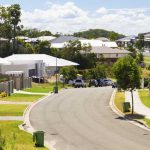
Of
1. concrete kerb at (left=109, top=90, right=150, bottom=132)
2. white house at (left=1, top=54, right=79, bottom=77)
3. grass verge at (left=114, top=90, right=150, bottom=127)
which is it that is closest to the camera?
concrete kerb at (left=109, top=90, right=150, bottom=132)

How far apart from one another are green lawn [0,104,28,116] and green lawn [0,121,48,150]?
5546mm

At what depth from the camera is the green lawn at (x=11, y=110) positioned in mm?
42812

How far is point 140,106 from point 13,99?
16.3 meters

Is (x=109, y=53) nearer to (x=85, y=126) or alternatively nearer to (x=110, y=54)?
(x=110, y=54)

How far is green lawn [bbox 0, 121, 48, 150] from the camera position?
1015 inches

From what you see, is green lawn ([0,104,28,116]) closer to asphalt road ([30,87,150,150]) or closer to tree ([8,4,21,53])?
asphalt road ([30,87,150,150])

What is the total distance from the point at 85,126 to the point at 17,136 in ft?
21.8

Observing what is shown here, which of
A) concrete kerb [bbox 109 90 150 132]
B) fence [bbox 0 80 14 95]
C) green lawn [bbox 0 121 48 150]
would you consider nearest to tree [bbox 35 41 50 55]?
fence [bbox 0 80 14 95]

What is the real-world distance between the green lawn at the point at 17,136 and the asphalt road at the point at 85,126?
1.42 meters

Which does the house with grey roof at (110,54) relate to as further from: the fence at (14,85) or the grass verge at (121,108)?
the grass verge at (121,108)

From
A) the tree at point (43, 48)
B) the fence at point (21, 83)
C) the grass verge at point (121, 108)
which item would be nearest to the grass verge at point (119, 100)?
the grass verge at point (121, 108)

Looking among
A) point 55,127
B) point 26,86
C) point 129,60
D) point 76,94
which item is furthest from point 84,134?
point 26,86

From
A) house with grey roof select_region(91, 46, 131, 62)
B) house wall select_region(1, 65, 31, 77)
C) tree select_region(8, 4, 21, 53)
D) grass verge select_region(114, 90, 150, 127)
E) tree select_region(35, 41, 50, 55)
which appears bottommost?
grass verge select_region(114, 90, 150, 127)

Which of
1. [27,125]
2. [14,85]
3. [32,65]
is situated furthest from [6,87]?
[32,65]
